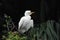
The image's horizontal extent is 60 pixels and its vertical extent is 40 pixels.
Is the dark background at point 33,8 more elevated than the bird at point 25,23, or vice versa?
the dark background at point 33,8

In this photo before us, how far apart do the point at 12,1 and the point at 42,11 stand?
67 centimetres

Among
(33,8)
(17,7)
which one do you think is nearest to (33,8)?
(33,8)

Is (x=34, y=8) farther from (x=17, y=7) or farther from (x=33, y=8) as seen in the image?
(x=17, y=7)

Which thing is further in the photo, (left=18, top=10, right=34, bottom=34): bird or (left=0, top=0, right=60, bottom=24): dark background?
(left=0, top=0, right=60, bottom=24): dark background

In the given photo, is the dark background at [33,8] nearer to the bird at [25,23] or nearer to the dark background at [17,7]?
the dark background at [17,7]

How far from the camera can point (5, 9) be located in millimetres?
6137

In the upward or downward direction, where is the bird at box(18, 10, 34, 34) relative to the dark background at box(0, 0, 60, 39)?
downward

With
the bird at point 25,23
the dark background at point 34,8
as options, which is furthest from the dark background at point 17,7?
the bird at point 25,23

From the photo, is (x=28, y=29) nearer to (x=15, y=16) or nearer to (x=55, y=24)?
(x=55, y=24)

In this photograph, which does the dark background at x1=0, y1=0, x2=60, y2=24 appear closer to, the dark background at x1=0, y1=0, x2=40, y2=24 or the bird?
the dark background at x1=0, y1=0, x2=40, y2=24

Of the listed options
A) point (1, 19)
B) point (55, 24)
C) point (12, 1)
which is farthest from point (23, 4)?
point (55, 24)

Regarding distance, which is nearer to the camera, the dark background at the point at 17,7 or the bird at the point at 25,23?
the bird at the point at 25,23

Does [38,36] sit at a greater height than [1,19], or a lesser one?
lesser

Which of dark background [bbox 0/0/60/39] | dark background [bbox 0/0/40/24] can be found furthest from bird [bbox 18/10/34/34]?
dark background [bbox 0/0/40/24]
